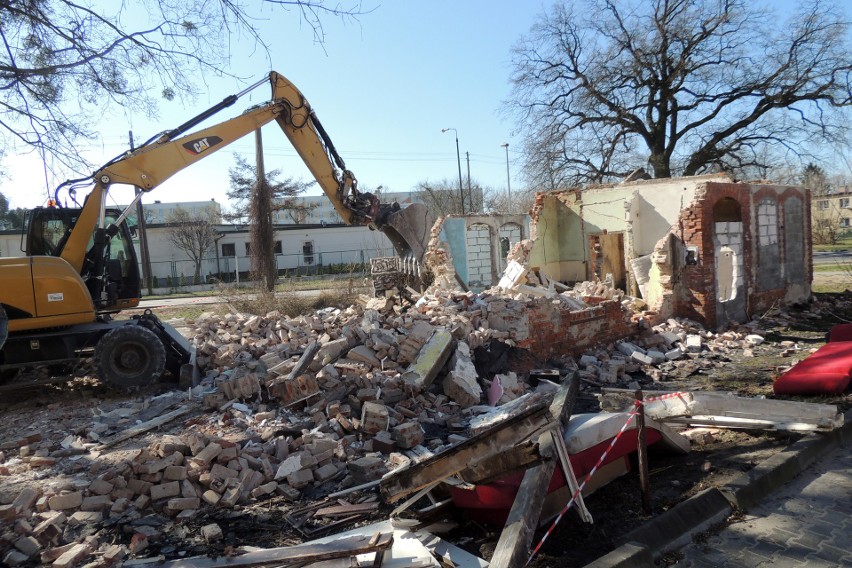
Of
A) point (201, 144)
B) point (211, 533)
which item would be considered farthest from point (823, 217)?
point (211, 533)

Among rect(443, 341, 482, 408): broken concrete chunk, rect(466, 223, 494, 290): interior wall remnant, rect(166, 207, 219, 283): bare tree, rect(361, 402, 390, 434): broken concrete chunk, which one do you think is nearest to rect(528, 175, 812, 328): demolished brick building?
rect(466, 223, 494, 290): interior wall remnant

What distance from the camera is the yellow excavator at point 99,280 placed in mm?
8000

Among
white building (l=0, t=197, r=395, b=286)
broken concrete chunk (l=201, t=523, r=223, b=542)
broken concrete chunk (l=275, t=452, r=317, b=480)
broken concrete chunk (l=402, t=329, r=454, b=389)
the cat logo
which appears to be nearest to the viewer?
broken concrete chunk (l=201, t=523, r=223, b=542)

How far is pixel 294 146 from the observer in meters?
11.4

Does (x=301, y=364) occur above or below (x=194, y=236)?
below

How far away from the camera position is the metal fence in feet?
115

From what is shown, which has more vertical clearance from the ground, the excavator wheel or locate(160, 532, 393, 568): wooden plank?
the excavator wheel

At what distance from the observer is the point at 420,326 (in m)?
8.28

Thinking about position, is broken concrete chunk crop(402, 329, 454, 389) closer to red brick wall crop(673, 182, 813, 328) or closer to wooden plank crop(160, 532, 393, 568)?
wooden plank crop(160, 532, 393, 568)

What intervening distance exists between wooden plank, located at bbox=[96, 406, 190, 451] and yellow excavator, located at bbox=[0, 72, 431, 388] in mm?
1500

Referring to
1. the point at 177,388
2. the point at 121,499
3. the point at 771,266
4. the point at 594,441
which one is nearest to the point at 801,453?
the point at 594,441

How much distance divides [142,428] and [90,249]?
145 inches

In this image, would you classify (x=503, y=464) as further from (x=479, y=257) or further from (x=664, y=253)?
(x=479, y=257)

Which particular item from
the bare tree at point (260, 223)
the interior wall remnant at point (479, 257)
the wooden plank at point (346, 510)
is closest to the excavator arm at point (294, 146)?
the wooden plank at point (346, 510)
